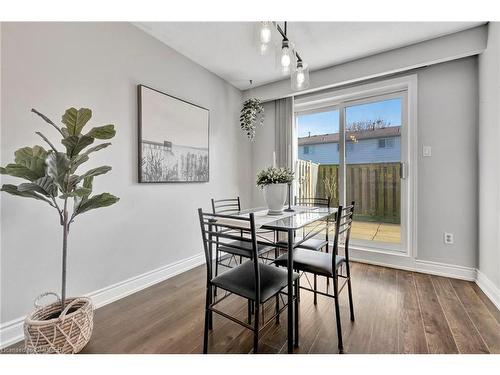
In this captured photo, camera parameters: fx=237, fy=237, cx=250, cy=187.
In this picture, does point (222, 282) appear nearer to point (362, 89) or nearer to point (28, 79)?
point (28, 79)

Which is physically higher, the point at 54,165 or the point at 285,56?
the point at 285,56

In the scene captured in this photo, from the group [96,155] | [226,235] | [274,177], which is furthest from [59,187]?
[274,177]

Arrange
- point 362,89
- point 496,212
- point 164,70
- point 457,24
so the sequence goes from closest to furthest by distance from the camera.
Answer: point 496,212
point 457,24
point 164,70
point 362,89

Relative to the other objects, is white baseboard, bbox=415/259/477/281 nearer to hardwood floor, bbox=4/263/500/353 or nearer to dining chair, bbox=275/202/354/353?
hardwood floor, bbox=4/263/500/353

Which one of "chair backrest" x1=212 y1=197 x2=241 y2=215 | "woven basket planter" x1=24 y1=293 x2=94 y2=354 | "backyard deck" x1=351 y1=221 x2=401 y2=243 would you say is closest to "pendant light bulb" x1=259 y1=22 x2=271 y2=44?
"chair backrest" x1=212 y1=197 x2=241 y2=215

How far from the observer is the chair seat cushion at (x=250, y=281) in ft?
4.35

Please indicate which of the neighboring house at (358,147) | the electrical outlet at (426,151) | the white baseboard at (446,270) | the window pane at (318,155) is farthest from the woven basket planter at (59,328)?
the electrical outlet at (426,151)

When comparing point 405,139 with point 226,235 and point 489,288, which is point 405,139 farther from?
point 226,235

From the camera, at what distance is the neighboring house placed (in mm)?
2932

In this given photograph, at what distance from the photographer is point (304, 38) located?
7.97ft

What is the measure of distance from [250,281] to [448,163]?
8.35 feet
